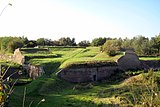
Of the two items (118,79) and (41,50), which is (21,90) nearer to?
(118,79)

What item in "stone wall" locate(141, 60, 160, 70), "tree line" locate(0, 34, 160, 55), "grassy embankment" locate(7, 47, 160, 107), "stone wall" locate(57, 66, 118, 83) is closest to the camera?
"grassy embankment" locate(7, 47, 160, 107)

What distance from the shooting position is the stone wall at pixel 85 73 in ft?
117

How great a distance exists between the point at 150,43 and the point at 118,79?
92.6 ft

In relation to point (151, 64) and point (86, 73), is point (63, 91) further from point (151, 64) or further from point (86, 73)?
point (151, 64)

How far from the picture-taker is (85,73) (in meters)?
36.8

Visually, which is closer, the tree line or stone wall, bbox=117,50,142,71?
stone wall, bbox=117,50,142,71

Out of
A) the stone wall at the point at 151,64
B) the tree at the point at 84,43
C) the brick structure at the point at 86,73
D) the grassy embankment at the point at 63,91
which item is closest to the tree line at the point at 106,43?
the tree at the point at 84,43

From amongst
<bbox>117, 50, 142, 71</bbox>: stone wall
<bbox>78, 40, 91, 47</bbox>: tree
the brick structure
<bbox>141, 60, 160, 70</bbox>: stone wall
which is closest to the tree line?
<bbox>78, 40, 91, 47</bbox>: tree

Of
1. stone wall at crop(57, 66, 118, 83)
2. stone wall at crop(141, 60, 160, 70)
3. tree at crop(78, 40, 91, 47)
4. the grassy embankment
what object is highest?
tree at crop(78, 40, 91, 47)

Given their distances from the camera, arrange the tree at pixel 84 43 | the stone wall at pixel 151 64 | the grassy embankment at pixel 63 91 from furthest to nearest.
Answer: the tree at pixel 84 43 < the stone wall at pixel 151 64 < the grassy embankment at pixel 63 91

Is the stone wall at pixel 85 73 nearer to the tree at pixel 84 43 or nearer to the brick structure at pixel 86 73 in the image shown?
the brick structure at pixel 86 73

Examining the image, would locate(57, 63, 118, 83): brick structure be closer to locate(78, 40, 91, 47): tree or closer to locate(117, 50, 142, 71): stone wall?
locate(117, 50, 142, 71): stone wall

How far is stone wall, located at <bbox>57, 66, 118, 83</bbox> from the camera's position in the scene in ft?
117

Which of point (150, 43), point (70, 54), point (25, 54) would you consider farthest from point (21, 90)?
point (150, 43)
